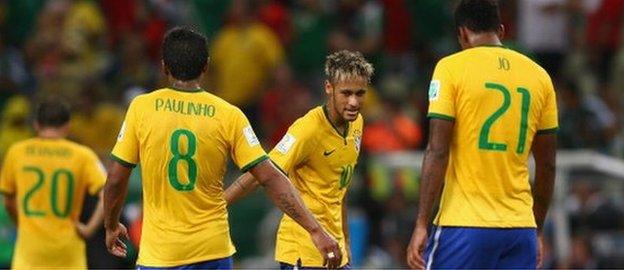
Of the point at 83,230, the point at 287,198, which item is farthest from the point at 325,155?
the point at 83,230

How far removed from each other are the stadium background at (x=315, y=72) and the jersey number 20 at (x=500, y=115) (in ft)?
23.9

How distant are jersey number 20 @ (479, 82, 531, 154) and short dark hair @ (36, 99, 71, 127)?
4158 mm

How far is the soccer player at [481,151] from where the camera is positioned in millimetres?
9922

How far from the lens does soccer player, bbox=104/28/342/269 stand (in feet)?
32.0

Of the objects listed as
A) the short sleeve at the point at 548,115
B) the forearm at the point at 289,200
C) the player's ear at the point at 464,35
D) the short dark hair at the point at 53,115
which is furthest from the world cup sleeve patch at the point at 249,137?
the short dark hair at the point at 53,115

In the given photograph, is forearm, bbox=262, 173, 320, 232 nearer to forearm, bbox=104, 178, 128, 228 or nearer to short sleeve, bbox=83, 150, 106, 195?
forearm, bbox=104, 178, 128, 228

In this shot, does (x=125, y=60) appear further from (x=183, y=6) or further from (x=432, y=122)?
(x=432, y=122)

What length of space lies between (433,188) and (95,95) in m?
10.1

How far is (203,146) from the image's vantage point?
384 inches

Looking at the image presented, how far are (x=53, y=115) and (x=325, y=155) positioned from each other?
9.76 ft

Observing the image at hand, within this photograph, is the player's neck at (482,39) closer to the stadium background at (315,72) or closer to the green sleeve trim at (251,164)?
the green sleeve trim at (251,164)

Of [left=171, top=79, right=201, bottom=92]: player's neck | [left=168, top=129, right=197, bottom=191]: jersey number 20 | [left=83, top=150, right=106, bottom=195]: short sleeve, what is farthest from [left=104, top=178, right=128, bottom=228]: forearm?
[left=83, top=150, right=106, bottom=195]: short sleeve

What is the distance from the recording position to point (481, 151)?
393 inches

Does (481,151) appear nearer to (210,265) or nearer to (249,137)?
(249,137)
